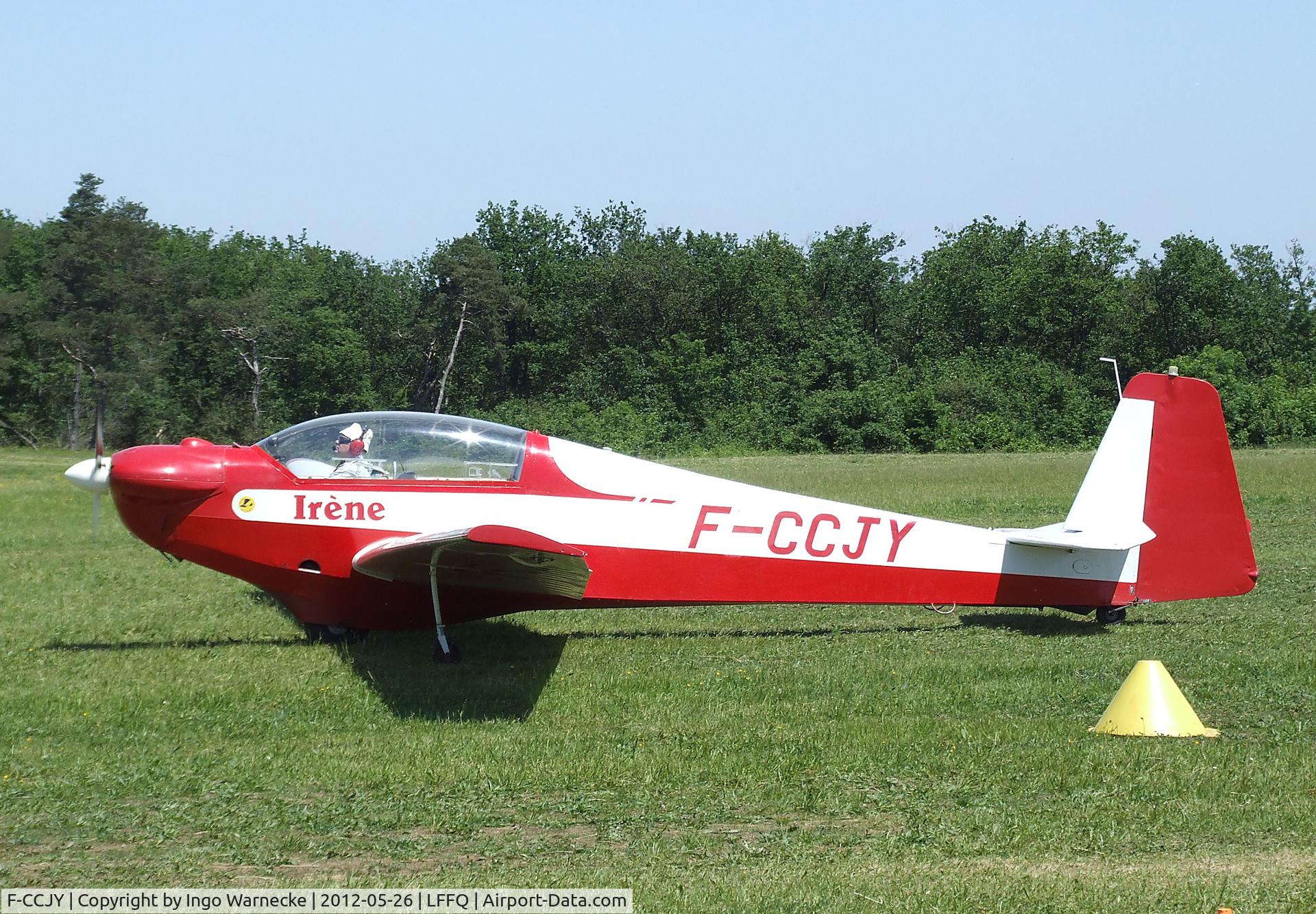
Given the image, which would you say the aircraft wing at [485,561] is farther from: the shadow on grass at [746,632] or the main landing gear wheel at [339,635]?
the shadow on grass at [746,632]

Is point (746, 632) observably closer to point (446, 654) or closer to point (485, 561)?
point (446, 654)

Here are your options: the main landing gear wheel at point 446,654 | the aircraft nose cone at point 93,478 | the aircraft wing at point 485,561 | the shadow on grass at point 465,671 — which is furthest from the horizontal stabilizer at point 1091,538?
the aircraft nose cone at point 93,478

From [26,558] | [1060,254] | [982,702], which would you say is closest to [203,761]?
[982,702]

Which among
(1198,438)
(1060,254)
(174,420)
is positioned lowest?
(174,420)

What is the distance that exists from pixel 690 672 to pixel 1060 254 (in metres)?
46.3

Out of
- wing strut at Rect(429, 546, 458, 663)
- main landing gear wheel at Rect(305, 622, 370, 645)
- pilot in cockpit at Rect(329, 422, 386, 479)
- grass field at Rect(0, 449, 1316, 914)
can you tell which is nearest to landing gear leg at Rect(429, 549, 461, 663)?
wing strut at Rect(429, 546, 458, 663)

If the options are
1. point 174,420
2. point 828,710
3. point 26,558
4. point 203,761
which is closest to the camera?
point 203,761

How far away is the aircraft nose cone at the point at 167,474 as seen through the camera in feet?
29.9

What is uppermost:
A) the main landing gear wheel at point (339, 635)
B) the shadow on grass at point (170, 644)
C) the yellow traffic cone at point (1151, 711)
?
the yellow traffic cone at point (1151, 711)

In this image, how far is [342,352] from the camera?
4412 cm

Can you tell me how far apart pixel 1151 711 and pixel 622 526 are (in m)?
4.13

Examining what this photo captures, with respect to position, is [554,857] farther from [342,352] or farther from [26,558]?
[342,352]

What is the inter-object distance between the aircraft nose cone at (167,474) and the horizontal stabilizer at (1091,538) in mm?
6421

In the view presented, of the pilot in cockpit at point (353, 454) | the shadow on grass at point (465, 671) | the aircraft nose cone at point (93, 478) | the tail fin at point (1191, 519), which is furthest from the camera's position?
the tail fin at point (1191, 519)
